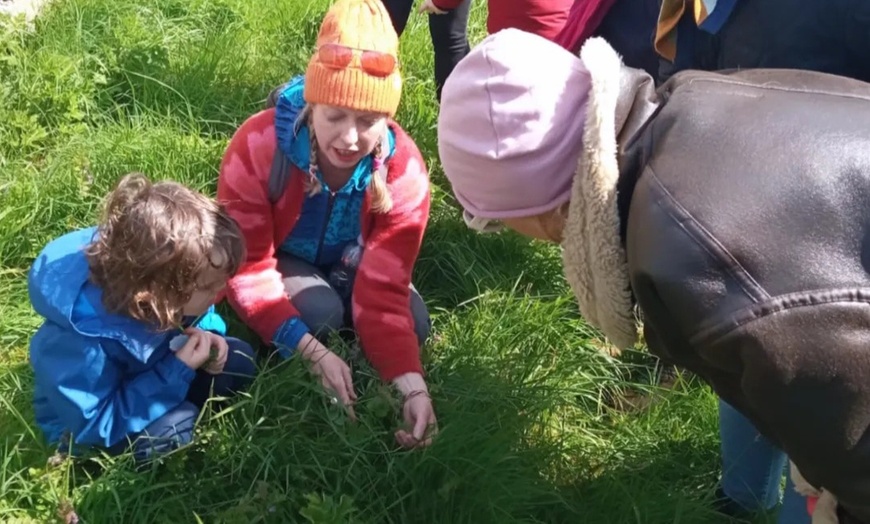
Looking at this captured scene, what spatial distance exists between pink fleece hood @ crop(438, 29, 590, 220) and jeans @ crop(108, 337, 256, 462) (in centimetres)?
117

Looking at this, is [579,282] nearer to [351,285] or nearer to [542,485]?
[542,485]

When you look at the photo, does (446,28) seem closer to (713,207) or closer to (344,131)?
(344,131)

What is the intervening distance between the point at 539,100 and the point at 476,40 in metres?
2.86

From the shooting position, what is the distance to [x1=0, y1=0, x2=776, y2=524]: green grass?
2.26 m

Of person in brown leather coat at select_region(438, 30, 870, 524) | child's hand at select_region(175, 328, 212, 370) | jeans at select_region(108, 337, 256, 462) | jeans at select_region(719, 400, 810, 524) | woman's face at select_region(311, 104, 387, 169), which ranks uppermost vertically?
person in brown leather coat at select_region(438, 30, 870, 524)

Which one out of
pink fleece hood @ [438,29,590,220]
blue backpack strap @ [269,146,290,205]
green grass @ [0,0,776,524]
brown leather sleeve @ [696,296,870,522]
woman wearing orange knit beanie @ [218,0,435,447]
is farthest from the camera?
blue backpack strap @ [269,146,290,205]

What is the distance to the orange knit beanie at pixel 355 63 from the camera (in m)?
2.32

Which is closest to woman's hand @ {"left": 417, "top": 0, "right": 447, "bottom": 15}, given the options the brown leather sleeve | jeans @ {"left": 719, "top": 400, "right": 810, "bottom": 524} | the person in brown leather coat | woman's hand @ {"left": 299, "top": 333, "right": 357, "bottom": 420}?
woman's hand @ {"left": 299, "top": 333, "right": 357, "bottom": 420}

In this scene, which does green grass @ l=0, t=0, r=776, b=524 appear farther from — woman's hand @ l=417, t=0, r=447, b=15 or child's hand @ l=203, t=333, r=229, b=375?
woman's hand @ l=417, t=0, r=447, b=15

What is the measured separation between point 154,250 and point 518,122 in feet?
3.33

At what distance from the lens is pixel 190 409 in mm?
2381

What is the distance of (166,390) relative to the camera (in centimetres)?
231

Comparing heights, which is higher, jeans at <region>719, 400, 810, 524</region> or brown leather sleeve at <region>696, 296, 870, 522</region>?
brown leather sleeve at <region>696, 296, 870, 522</region>

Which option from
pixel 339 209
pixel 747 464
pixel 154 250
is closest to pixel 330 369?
pixel 339 209
